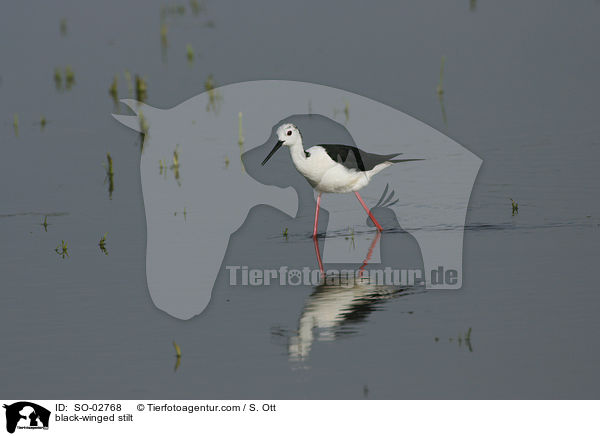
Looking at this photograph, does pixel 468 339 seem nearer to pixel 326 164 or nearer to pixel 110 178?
pixel 326 164

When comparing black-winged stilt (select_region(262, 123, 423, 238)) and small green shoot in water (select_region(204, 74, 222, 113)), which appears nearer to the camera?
black-winged stilt (select_region(262, 123, 423, 238))

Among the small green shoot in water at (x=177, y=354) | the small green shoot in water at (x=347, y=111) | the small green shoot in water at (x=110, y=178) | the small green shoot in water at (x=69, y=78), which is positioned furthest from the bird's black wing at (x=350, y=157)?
the small green shoot in water at (x=69, y=78)

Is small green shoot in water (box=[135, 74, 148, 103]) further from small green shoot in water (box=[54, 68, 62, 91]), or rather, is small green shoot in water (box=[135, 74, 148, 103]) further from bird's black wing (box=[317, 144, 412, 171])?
bird's black wing (box=[317, 144, 412, 171])

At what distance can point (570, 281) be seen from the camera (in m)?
8.22

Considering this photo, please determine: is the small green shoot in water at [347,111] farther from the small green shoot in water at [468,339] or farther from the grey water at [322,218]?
the small green shoot in water at [468,339]

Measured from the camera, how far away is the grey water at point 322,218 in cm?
691

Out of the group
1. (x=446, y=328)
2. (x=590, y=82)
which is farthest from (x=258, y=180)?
(x=590, y=82)

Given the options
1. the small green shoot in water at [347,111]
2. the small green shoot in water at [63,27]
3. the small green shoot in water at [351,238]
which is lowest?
the small green shoot in water at [351,238]

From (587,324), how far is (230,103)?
7.51 meters

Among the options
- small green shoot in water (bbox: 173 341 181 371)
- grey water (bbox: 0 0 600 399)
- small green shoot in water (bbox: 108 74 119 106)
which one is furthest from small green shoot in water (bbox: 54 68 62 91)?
small green shoot in water (bbox: 173 341 181 371)
